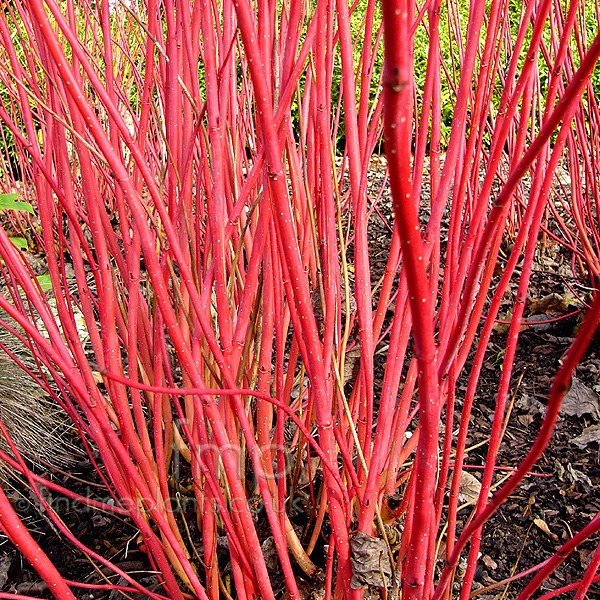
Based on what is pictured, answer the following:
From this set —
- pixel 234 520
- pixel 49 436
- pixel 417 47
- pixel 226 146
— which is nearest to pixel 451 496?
pixel 234 520

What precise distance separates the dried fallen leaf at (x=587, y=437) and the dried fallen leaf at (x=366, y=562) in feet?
3.22

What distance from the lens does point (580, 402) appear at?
1690 millimetres

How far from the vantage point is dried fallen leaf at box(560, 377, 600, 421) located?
1644 millimetres

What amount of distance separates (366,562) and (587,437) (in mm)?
1054

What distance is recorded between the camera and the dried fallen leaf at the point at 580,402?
1.64 meters

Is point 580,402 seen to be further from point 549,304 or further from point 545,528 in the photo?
point 549,304

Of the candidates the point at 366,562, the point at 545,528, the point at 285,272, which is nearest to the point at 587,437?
the point at 545,528

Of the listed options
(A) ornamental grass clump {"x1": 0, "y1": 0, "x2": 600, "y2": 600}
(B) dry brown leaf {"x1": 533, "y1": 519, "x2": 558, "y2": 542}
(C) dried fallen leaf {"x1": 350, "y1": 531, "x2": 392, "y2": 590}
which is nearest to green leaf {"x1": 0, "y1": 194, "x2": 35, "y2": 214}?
(A) ornamental grass clump {"x1": 0, "y1": 0, "x2": 600, "y2": 600}

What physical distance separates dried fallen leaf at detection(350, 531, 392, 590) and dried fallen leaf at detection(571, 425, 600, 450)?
3.22 ft

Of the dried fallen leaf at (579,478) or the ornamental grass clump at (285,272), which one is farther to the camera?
the dried fallen leaf at (579,478)

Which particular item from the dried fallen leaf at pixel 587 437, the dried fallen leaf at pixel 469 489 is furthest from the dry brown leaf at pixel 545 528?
the dried fallen leaf at pixel 587 437

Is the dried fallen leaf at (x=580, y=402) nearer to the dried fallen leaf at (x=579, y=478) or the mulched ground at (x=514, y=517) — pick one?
the mulched ground at (x=514, y=517)

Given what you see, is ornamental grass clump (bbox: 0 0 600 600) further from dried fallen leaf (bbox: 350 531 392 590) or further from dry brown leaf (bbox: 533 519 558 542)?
dry brown leaf (bbox: 533 519 558 542)

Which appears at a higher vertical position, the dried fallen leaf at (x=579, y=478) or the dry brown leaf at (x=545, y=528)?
the dried fallen leaf at (x=579, y=478)
